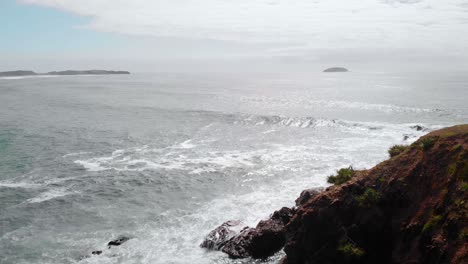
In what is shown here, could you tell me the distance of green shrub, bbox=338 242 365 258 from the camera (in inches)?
856

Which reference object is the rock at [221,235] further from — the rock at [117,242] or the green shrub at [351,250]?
the green shrub at [351,250]

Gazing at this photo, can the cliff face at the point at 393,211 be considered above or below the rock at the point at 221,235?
above

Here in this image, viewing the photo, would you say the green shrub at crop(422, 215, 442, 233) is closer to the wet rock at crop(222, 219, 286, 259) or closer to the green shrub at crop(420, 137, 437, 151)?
the green shrub at crop(420, 137, 437, 151)

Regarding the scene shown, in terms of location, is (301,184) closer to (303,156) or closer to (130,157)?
(303,156)

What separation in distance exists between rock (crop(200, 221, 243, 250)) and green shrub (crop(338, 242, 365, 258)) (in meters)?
10.1

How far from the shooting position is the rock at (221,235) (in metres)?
29.6

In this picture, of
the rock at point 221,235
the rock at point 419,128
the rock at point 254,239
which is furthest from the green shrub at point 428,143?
the rock at point 419,128

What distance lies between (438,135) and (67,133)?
6279 centimetres

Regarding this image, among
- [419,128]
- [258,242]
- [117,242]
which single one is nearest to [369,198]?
[258,242]

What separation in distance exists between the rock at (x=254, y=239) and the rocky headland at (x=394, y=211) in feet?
10.0

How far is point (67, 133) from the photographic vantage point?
70.3 meters

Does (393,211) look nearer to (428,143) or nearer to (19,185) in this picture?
(428,143)

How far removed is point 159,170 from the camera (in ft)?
161

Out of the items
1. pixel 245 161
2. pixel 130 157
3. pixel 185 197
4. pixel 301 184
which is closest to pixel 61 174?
pixel 130 157
